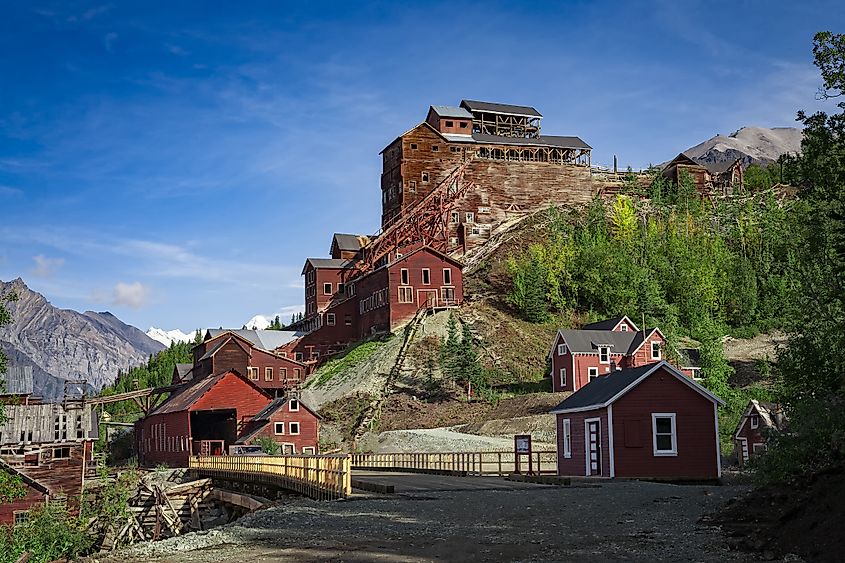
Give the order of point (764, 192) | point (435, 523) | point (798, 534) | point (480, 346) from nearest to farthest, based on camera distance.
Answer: point (798, 534) < point (435, 523) < point (480, 346) < point (764, 192)

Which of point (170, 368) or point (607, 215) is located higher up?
point (607, 215)

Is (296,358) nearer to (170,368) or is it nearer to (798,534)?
(170,368)

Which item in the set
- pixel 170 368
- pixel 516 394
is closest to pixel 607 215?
pixel 516 394

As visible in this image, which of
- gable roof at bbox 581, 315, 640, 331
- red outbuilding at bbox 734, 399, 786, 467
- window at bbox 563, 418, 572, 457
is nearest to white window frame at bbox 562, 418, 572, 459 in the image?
window at bbox 563, 418, 572, 457

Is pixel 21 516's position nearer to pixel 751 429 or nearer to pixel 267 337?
pixel 751 429

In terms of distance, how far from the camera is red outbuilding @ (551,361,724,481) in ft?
109

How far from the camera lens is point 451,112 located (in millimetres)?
100562

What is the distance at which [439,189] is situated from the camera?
93.1 m

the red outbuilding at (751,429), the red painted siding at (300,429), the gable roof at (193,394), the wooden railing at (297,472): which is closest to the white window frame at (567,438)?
the red outbuilding at (751,429)

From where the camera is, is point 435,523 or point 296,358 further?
point 296,358

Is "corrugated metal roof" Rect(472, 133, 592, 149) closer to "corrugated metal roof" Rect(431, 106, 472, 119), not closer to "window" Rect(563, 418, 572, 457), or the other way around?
"corrugated metal roof" Rect(431, 106, 472, 119)

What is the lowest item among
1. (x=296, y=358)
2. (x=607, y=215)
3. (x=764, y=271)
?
(x=296, y=358)

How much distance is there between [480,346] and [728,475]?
38210 millimetres

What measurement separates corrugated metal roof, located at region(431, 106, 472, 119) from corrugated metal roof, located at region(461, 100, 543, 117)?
417 cm
